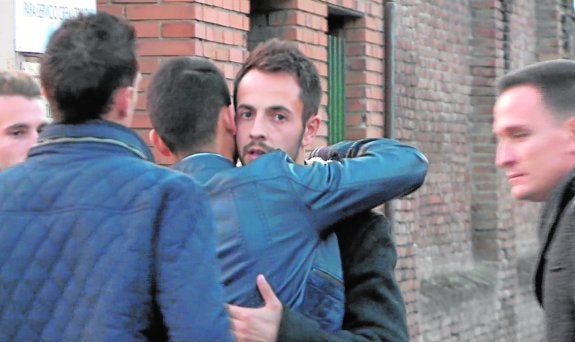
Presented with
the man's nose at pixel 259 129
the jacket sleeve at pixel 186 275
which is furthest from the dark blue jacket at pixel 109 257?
the man's nose at pixel 259 129

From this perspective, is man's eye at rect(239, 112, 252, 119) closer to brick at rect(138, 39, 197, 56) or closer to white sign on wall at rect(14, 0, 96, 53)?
white sign on wall at rect(14, 0, 96, 53)

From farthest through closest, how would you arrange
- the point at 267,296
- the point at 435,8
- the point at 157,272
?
the point at 435,8, the point at 267,296, the point at 157,272

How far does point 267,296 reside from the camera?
307cm

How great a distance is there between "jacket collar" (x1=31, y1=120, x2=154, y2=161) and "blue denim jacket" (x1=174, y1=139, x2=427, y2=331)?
0.27 meters

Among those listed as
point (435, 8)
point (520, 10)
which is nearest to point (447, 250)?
point (435, 8)

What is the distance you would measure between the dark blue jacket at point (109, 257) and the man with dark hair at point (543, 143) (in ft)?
2.81

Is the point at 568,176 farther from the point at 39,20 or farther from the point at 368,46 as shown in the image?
the point at 368,46

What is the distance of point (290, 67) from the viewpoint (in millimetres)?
3340

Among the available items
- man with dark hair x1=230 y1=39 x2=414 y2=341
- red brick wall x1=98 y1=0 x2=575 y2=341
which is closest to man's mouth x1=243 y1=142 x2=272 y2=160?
man with dark hair x1=230 y1=39 x2=414 y2=341

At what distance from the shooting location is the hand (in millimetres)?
3051

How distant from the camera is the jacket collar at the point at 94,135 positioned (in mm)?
2824

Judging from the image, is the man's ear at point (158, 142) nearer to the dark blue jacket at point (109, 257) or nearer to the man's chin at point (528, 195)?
the dark blue jacket at point (109, 257)

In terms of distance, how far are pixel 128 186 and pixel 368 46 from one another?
19.1ft

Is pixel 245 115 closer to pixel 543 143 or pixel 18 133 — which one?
pixel 543 143
